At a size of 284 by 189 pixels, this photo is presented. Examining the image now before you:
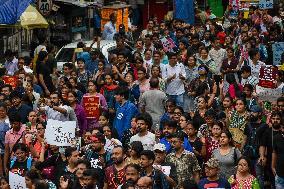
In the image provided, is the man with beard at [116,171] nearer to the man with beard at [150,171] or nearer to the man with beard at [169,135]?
the man with beard at [150,171]

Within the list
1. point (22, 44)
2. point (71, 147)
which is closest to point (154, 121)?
point (71, 147)

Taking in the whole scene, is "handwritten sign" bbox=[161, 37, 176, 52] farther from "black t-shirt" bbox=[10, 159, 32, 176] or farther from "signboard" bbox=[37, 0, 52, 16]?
"black t-shirt" bbox=[10, 159, 32, 176]

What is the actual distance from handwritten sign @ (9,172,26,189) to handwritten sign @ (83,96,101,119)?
3354mm

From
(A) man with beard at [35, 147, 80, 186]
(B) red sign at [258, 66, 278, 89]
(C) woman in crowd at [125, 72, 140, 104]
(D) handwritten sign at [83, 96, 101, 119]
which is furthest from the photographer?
(C) woman in crowd at [125, 72, 140, 104]

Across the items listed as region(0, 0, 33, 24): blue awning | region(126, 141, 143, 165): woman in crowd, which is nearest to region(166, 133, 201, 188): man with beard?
region(126, 141, 143, 165): woman in crowd

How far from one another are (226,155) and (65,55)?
11413 mm

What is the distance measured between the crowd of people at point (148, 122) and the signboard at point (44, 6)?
15.9ft

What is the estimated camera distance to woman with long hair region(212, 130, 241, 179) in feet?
42.1

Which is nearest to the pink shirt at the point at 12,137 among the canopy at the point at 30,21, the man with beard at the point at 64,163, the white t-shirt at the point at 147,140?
the man with beard at the point at 64,163

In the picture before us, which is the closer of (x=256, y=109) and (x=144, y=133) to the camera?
(x=144, y=133)

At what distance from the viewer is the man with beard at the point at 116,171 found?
1191 cm

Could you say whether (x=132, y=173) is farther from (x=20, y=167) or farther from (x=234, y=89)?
(x=234, y=89)

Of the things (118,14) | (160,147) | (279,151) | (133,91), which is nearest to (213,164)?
(160,147)

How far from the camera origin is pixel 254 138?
1367 cm
